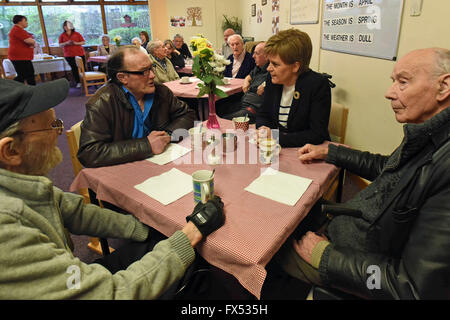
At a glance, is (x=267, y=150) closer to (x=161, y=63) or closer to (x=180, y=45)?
(x=161, y=63)

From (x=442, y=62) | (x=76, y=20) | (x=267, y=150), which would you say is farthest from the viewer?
(x=76, y=20)

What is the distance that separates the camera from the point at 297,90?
6.42 feet

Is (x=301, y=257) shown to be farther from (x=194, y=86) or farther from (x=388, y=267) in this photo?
(x=194, y=86)

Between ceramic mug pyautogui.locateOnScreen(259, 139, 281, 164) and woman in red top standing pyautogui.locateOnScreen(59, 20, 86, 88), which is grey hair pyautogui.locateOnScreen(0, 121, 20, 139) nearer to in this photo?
ceramic mug pyautogui.locateOnScreen(259, 139, 281, 164)

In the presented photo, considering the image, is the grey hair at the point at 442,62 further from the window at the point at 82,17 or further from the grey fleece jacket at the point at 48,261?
the window at the point at 82,17

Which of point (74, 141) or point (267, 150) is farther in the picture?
point (74, 141)

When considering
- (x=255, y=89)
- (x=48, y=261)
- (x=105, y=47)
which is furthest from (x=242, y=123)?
(x=105, y=47)

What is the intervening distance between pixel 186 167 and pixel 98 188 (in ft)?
1.47

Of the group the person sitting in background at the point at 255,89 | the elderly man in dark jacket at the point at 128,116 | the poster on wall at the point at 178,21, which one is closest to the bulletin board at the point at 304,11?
the person sitting in background at the point at 255,89

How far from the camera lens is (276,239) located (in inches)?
39.2

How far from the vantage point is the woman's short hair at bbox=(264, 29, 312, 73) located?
74.4 inches

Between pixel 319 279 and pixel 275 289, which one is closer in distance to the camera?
pixel 319 279

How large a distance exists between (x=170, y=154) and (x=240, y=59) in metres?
3.50

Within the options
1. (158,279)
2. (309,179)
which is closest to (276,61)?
(309,179)
